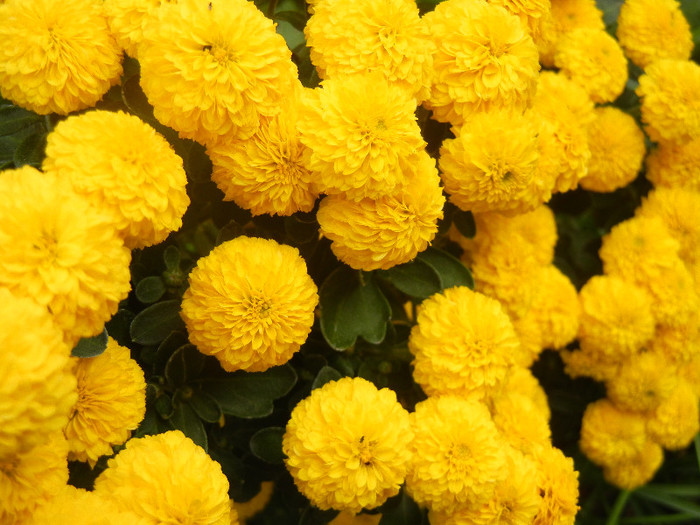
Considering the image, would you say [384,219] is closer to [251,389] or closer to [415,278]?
[415,278]

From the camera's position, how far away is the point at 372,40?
2.95 ft

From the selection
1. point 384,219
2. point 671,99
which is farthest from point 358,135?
point 671,99

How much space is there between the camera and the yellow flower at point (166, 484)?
2.39 ft

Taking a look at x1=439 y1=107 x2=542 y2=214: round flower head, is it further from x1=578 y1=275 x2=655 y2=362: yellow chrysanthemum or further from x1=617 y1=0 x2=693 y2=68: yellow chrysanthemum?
x1=617 y1=0 x2=693 y2=68: yellow chrysanthemum

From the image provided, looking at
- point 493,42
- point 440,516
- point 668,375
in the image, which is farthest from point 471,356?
point 668,375

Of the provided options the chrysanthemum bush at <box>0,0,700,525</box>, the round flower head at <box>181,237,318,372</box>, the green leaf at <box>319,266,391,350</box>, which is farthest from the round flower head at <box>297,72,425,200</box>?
the green leaf at <box>319,266,391,350</box>

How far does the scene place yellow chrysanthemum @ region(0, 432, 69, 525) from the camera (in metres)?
0.66

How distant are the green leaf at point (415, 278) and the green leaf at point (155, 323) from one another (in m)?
0.37

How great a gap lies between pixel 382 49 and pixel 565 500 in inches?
29.9

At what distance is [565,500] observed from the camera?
1001 mm

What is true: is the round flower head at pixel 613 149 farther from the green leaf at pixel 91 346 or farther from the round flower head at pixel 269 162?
the green leaf at pixel 91 346

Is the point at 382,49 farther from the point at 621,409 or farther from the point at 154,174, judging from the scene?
the point at 621,409

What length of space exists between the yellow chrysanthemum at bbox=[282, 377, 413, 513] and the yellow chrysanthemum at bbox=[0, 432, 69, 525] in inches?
11.9

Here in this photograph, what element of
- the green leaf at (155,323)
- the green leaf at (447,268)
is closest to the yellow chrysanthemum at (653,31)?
the green leaf at (447,268)
